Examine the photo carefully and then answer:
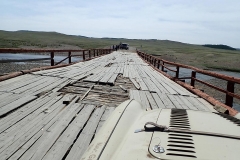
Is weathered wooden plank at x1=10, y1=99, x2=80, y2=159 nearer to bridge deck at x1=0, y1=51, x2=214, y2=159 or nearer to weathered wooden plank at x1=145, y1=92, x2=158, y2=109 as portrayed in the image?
bridge deck at x1=0, y1=51, x2=214, y2=159

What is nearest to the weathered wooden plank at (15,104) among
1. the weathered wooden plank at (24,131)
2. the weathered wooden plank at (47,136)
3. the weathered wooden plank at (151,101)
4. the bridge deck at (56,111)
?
the bridge deck at (56,111)

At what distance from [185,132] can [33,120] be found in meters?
3.01

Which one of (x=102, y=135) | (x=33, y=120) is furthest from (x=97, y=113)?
(x=102, y=135)

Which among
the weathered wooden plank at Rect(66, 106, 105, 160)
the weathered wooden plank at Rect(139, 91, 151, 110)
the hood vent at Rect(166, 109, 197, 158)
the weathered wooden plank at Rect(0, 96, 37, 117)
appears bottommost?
the weathered wooden plank at Rect(66, 106, 105, 160)

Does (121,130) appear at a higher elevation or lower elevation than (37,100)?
higher

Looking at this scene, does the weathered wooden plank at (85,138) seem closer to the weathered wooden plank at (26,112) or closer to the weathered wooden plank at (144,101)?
the weathered wooden plank at (26,112)

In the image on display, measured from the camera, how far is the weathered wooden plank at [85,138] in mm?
3104

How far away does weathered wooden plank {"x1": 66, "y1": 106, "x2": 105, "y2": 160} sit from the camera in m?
3.10

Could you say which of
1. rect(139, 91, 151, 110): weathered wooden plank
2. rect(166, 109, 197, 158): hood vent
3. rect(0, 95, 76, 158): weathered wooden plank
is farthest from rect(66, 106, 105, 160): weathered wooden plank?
rect(166, 109, 197, 158): hood vent

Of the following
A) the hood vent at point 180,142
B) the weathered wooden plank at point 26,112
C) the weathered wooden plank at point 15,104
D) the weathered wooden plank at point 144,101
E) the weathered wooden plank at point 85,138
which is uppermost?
the hood vent at point 180,142

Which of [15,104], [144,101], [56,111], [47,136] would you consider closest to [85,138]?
[47,136]

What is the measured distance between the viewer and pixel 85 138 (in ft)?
11.8

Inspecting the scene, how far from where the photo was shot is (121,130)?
228 cm

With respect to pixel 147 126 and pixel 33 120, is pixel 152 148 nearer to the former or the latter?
pixel 147 126
